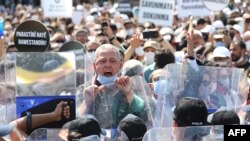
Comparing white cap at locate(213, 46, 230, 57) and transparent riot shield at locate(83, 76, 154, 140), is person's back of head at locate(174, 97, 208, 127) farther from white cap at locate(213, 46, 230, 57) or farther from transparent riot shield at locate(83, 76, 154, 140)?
white cap at locate(213, 46, 230, 57)

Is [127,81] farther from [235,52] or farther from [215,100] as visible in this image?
[235,52]

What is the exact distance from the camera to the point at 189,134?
162 inches

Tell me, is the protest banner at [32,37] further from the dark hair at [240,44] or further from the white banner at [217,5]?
the white banner at [217,5]

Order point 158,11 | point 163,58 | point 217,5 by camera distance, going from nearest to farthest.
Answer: point 163,58 < point 217,5 < point 158,11

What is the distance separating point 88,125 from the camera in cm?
461

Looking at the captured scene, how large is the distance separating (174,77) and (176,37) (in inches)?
328

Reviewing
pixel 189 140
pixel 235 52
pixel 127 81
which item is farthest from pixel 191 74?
pixel 235 52

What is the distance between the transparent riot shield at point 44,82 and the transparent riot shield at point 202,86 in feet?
2.06

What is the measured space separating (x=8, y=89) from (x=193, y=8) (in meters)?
8.00

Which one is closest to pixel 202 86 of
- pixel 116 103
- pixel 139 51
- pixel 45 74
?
pixel 116 103

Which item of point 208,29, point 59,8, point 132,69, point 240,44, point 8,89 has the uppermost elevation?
point 8,89

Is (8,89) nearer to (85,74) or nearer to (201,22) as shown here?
(85,74)

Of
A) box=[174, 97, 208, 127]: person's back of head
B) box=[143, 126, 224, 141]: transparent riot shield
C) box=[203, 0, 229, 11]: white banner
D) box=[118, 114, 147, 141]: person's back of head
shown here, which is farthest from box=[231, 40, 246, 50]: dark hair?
box=[143, 126, 224, 141]: transparent riot shield

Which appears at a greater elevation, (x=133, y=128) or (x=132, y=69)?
(x=133, y=128)
